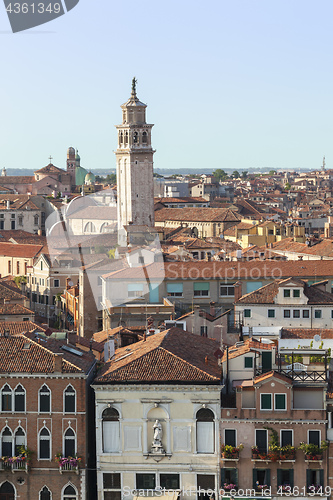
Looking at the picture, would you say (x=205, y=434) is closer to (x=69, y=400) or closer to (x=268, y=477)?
(x=268, y=477)

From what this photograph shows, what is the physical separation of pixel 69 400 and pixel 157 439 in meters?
2.01

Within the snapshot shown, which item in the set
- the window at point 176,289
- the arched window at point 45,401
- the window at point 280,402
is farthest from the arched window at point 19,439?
the window at point 176,289

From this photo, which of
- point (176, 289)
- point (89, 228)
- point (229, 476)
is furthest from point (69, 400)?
point (89, 228)

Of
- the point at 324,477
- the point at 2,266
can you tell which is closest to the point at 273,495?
the point at 324,477

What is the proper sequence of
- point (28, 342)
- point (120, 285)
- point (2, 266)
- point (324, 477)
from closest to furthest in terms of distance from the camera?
point (324, 477) → point (28, 342) → point (120, 285) → point (2, 266)

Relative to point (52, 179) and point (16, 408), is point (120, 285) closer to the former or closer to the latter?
point (16, 408)

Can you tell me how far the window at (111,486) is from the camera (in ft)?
81.7

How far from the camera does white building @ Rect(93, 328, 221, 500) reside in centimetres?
2453

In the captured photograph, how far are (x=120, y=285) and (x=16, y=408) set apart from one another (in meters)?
14.2

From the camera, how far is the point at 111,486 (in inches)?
982

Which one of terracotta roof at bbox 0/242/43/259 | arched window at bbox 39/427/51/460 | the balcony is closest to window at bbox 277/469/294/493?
arched window at bbox 39/427/51/460

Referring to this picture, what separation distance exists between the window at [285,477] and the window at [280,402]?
130 cm

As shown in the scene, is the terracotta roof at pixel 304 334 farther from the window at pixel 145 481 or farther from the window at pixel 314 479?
the window at pixel 145 481

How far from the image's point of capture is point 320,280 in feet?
133
